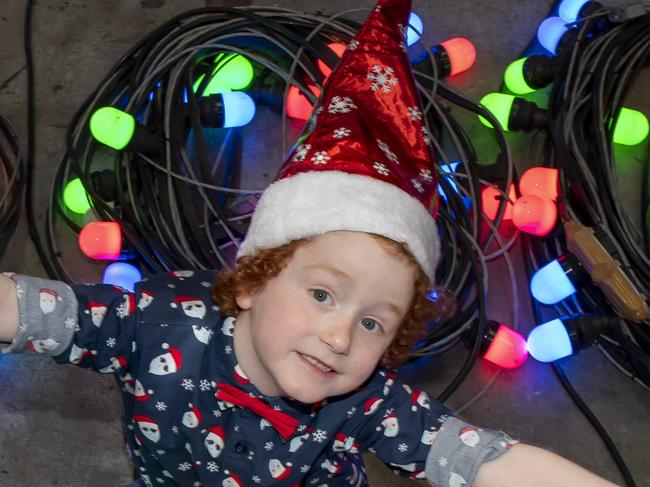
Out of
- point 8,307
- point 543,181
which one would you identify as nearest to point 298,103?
point 543,181

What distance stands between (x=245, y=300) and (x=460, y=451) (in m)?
0.35

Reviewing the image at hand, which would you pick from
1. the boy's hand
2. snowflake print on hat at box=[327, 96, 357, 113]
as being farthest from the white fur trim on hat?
the boy's hand

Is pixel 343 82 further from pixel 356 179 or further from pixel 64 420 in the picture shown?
pixel 64 420

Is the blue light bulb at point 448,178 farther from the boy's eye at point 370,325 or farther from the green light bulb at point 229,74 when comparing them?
the boy's eye at point 370,325

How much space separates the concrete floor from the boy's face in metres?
0.55

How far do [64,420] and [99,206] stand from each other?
417 millimetres

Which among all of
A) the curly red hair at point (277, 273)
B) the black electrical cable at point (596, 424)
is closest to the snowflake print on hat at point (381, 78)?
the curly red hair at point (277, 273)

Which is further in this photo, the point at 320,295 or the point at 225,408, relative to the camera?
the point at 225,408

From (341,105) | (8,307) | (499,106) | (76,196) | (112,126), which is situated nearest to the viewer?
(8,307)

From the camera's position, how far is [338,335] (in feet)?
3.13

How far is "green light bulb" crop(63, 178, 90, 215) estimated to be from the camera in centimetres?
158

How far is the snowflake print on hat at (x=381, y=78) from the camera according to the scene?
108cm

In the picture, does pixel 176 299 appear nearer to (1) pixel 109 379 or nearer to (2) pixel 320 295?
(2) pixel 320 295

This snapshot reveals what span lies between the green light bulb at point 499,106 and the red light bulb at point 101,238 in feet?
2.70
